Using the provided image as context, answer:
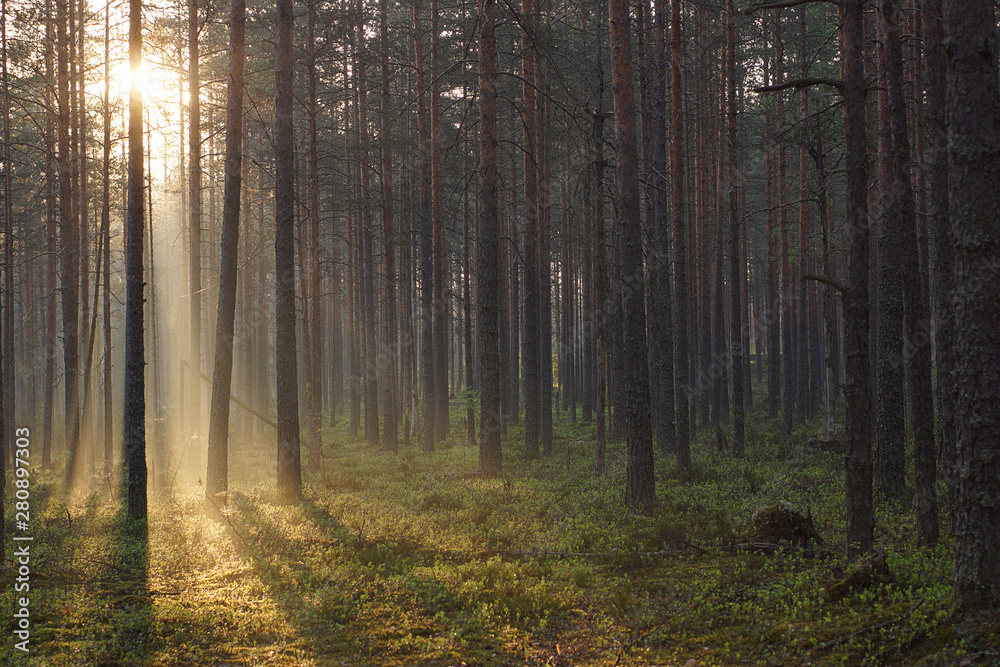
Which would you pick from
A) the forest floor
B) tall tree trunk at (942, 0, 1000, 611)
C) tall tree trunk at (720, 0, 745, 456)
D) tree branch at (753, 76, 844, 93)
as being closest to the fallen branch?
the forest floor

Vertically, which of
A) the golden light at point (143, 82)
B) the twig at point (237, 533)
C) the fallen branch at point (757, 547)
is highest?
the golden light at point (143, 82)

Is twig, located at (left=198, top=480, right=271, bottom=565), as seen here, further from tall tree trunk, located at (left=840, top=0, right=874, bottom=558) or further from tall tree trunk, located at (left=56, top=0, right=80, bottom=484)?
tall tree trunk, located at (left=56, top=0, right=80, bottom=484)

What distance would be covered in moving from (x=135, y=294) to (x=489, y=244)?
6.69m

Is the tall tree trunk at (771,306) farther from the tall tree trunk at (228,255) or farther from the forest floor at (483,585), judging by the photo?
the tall tree trunk at (228,255)

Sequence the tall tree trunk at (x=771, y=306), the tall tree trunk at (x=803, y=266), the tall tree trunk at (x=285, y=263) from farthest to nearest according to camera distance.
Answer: the tall tree trunk at (x=771, y=306)
the tall tree trunk at (x=803, y=266)
the tall tree trunk at (x=285, y=263)

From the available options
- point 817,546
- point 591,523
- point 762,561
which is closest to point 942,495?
point 817,546

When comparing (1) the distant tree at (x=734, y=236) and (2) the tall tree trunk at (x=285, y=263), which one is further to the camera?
(1) the distant tree at (x=734, y=236)

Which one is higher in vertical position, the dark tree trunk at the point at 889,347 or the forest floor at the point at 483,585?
the dark tree trunk at the point at 889,347

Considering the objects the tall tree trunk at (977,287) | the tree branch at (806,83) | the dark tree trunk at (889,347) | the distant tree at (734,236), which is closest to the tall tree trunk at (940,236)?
the dark tree trunk at (889,347)

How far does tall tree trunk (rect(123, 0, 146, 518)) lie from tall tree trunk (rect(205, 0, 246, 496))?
200cm

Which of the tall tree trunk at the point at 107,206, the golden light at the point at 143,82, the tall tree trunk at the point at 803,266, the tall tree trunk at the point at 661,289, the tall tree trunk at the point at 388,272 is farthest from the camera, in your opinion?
the tall tree trunk at the point at 803,266

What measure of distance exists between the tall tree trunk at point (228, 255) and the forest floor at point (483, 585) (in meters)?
1.13

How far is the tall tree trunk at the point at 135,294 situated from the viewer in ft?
30.8

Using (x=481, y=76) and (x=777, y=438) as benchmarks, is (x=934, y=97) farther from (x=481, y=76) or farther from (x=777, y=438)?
(x=777, y=438)
